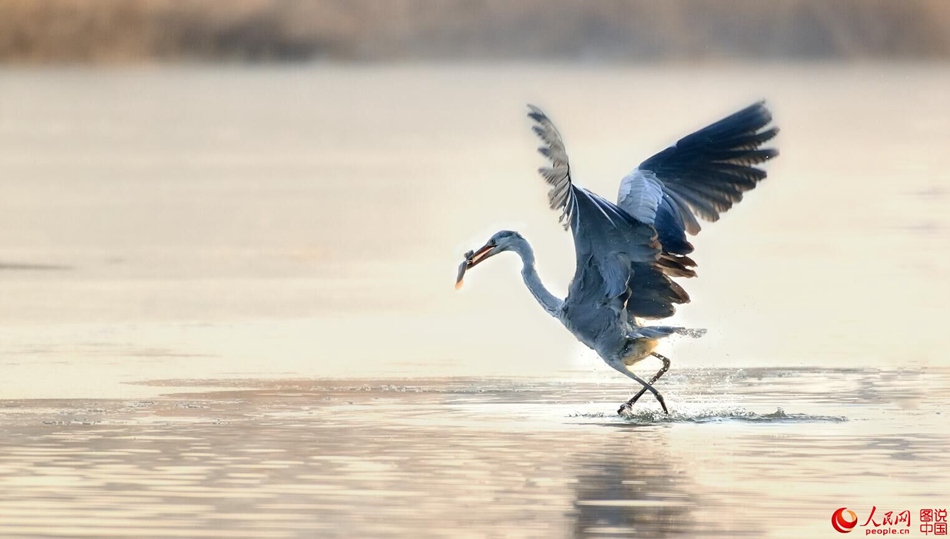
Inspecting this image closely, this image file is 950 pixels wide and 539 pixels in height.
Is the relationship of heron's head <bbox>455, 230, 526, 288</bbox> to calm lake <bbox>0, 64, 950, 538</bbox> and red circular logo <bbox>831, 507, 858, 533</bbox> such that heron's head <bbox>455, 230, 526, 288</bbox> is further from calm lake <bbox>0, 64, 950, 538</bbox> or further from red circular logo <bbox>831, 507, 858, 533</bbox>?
red circular logo <bbox>831, 507, 858, 533</bbox>

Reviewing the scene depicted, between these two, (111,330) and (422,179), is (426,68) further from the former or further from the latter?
(111,330)

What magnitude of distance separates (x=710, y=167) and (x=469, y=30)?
5703 centimetres

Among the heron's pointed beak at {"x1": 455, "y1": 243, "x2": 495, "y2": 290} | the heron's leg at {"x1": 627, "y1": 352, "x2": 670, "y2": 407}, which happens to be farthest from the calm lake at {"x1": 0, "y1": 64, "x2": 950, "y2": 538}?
the heron's pointed beak at {"x1": 455, "y1": 243, "x2": 495, "y2": 290}

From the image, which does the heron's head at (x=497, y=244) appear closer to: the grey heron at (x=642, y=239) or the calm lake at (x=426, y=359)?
the grey heron at (x=642, y=239)

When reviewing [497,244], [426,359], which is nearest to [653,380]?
[497,244]

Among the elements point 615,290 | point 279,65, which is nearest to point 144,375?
point 615,290

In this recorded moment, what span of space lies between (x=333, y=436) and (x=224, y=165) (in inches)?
773

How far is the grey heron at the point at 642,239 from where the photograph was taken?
13.4 metres

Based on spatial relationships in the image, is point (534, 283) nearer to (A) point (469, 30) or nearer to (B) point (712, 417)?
(B) point (712, 417)

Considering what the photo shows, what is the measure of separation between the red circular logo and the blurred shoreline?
2117 inches

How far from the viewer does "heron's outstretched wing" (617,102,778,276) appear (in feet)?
47.4

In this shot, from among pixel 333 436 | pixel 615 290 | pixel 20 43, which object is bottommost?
pixel 333 436

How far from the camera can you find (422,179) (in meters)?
29.6

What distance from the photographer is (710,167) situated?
571 inches
